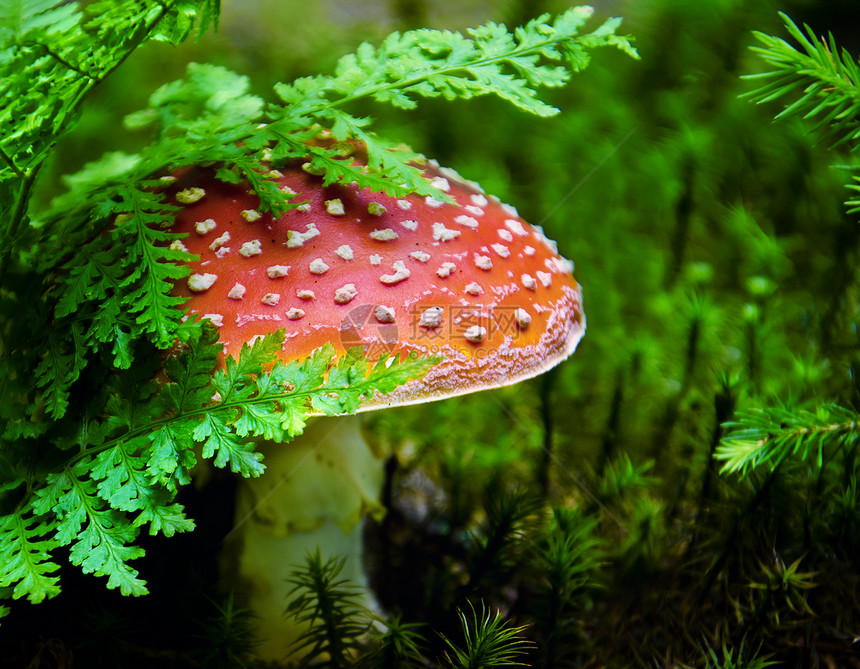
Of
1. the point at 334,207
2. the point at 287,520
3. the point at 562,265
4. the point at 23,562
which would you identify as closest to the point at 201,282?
the point at 334,207

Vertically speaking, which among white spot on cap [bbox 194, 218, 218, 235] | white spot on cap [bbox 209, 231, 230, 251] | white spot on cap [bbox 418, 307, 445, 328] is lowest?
white spot on cap [bbox 418, 307, 445, 328]

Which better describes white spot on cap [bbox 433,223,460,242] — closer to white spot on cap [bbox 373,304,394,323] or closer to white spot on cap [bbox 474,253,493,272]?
white spot on cap [bbox 474,253,493,272]

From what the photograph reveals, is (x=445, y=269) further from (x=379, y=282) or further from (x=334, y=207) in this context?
(x=334, y=207)

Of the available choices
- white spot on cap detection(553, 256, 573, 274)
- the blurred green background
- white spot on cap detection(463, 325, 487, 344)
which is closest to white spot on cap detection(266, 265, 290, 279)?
white spot on cap detection(463, 325, 487, 344)

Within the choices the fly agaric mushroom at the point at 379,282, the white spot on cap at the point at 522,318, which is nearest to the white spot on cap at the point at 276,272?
the fly agaric mushroom at the point at 379,282

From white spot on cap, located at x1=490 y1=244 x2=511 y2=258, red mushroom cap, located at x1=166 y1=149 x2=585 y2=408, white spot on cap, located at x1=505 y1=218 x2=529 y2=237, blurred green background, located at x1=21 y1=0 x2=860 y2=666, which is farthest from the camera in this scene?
blurred green background, located at x1=21 y1=0 x2=860 y2=666

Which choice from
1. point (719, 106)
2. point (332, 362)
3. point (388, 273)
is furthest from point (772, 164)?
point (332, 362)

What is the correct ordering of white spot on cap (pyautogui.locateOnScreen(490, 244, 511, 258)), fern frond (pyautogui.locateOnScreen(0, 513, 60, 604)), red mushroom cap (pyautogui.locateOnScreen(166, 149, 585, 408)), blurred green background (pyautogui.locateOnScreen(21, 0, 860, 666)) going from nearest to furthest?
fern frond (pyautogui.locateOnScreen(0, 513, 60, 604)) < red mushroom cap (pyautogui.locateOnScreen(166, 149, 585, 408)) < white spot on cap (pyautogui.locateOnScreen(490, 244, 511, 258)) < blurred green background (pyautogui.locateOnScreen(21, 0, 860, 666))

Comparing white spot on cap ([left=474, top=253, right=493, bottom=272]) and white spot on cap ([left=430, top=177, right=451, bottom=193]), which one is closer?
white spot on cap ([left=474, top=253, right=493, bottom=272])
